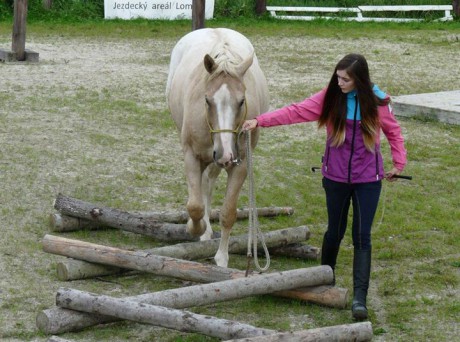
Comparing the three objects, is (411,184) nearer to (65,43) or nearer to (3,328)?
(3,328)

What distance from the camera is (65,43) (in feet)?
64.5

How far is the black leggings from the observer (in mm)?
6699

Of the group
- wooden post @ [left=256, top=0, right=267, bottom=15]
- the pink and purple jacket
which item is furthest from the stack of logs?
wooden post @ [left=256, top=0, right=267, bottom=15]

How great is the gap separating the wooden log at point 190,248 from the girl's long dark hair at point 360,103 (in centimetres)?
139

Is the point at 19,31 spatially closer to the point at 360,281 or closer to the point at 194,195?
the point at 194,195

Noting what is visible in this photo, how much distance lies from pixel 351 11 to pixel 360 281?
19461 millimetres

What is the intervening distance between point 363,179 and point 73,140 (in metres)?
5.72

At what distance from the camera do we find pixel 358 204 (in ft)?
22.1

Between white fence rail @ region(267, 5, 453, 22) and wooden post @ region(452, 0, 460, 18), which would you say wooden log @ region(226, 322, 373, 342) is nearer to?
white fence rail @ region(267, 5, 453, 22)

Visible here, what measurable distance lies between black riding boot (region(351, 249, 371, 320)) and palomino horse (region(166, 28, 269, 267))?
1.09 m

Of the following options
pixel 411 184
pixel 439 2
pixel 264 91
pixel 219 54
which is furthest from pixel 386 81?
pixel 439 2

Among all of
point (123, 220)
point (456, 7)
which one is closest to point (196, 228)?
point (123, 220)

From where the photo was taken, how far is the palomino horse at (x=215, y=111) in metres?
6.93

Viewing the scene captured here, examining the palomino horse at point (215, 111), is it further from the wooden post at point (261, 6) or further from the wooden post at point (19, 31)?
the wooden post at point (261, 6)
